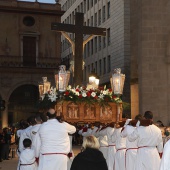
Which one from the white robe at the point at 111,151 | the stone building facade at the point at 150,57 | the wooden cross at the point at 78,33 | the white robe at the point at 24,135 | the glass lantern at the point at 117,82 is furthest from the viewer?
the stone building facade at the point at 150,57

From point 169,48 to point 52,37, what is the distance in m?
23.4

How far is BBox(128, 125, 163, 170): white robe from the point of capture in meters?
12.1

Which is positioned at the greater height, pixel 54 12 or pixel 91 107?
pixel 54 12

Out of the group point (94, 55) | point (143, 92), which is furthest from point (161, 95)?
point (94, 55)

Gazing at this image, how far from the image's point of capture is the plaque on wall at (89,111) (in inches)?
567

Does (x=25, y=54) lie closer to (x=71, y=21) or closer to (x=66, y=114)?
(x=71, y=21)

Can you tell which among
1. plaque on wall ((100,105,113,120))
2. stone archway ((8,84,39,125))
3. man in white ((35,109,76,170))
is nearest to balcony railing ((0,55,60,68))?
stone archway ((8,84,39,125))

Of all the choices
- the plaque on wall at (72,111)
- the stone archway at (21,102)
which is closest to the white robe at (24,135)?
the plaque on wall at (72,111)

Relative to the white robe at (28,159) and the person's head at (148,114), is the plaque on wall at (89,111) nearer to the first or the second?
the white robe at (28,159)

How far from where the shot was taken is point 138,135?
12.1 meters

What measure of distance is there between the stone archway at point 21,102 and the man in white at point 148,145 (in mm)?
36265

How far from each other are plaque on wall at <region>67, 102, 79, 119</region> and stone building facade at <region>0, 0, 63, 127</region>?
1277 inches

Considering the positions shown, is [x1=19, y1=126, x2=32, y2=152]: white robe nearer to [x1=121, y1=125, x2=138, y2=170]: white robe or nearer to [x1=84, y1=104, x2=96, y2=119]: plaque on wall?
[x1=84, y1=104, x2=96, y2=119]: plaque on wall

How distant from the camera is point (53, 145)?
11086 mm
